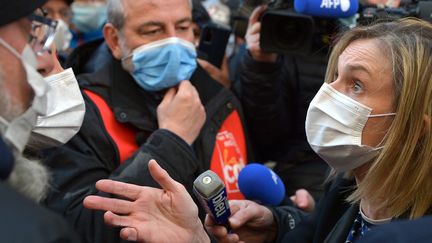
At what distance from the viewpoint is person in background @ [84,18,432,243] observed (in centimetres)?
208

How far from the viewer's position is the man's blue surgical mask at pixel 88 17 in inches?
218

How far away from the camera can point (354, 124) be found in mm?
2309

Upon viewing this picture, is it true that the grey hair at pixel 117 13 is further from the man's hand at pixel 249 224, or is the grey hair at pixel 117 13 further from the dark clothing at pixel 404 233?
the dark clothing at pixel 404 233

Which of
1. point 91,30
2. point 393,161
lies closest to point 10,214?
point 393,161

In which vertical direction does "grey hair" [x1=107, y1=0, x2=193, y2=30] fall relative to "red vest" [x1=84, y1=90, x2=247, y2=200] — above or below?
above

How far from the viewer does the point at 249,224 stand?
2688 mm

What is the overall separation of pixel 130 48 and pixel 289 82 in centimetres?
93

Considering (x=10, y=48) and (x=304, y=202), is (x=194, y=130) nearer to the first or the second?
(x=304, y=202)

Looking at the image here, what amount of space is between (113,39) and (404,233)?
216 centimetres

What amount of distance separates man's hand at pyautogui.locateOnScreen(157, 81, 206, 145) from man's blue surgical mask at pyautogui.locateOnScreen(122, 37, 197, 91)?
57 mm

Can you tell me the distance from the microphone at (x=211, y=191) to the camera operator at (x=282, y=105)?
1198mm

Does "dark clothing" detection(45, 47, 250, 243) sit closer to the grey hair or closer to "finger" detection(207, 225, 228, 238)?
the grey hair

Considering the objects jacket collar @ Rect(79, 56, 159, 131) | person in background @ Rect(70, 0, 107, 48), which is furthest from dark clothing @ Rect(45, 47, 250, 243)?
person in background @ Rect(70, 0, 107, 48)

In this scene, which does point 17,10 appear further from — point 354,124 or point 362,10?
point 362,10
